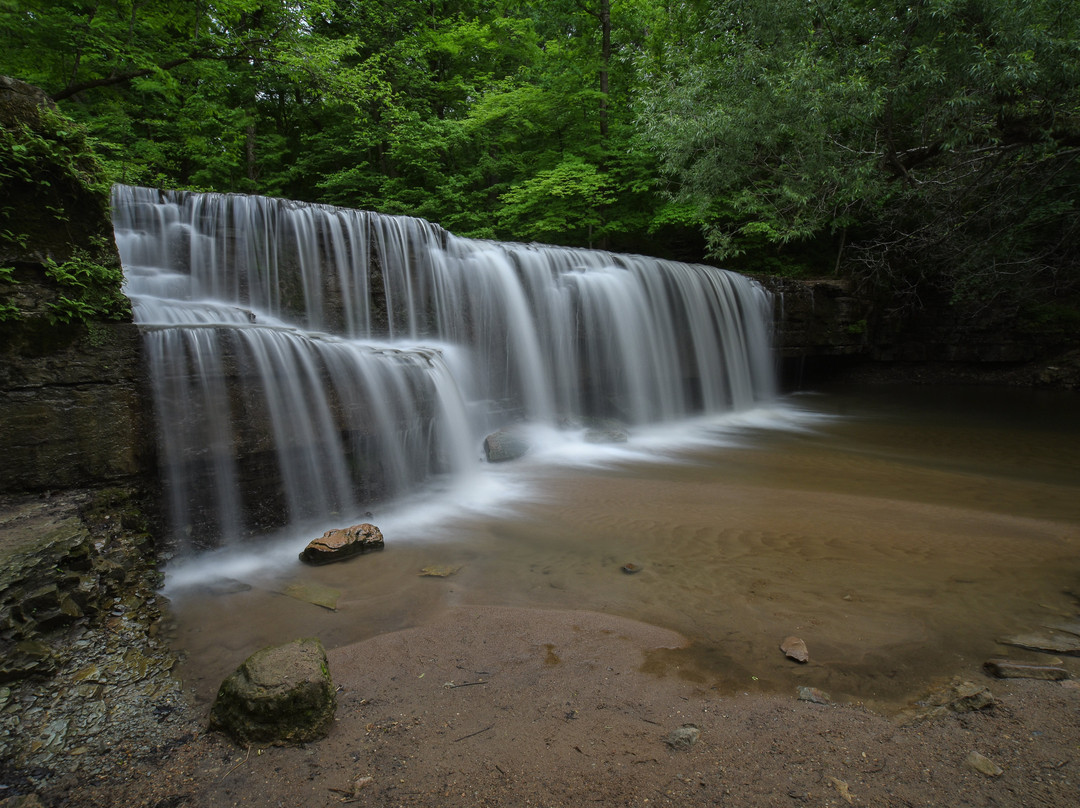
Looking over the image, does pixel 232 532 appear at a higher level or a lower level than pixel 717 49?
lower

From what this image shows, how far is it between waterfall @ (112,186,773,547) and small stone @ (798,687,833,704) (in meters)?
4.44

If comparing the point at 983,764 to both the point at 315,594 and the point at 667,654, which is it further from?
the point at 315,594

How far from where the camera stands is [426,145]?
14.2m

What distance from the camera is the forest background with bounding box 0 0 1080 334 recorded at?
7.68 meters

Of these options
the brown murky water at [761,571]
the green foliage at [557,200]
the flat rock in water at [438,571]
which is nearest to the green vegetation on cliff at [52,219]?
the brown murky water at [761,571]

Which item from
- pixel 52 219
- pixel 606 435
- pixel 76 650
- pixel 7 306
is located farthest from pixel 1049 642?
pixel 52 219

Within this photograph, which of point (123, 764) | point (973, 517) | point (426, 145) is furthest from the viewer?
point (426, 145)

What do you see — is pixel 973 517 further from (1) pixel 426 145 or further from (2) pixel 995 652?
(1) pixel 426 145

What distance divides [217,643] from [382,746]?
1.61 m

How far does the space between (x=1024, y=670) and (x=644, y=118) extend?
434 inches

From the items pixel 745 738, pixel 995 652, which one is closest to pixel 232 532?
pixel 745 738

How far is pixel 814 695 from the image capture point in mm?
2668

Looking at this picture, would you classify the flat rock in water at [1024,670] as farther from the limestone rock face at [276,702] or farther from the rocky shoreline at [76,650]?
the rocky shoreline at [76,650]

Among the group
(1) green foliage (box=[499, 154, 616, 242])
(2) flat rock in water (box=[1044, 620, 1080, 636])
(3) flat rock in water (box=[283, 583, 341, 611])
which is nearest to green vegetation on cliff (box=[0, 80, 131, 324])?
(3) flat rock in water (box=[283, 583, 341, 611])
